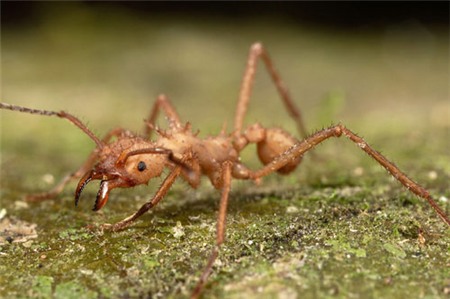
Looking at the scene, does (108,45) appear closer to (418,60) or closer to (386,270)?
(418,60)

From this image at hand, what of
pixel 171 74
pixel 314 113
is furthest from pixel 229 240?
pixel 171 74

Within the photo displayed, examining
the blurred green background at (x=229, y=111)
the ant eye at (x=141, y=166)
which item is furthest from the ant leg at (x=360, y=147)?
the ant eye at (x=141, y=166)

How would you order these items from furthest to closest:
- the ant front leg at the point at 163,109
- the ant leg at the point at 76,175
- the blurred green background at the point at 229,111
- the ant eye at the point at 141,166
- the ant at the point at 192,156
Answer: the ant front leg at the point at 163,109 → the ant leg at the point at 76,175 → the ant eye at the point at 141,166 → the ant at the point at 192,156 → the blurred green background at the point at 229,111

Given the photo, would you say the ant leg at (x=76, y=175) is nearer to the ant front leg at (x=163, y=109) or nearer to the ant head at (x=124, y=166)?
the ant front leg at (x=163, y=109)

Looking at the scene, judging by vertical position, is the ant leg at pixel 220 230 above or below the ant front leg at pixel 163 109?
below

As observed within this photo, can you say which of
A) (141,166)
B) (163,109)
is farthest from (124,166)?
(163,109)

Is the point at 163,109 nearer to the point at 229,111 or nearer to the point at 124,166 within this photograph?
the point at 124,166

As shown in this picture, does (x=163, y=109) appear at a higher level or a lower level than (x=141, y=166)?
higher
